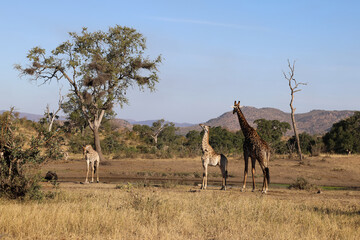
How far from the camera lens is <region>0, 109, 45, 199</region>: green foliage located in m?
11.2

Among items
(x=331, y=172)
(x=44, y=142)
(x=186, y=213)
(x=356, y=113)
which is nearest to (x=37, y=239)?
(x=186, y=213)

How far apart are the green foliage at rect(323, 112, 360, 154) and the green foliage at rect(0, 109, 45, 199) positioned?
115 feet

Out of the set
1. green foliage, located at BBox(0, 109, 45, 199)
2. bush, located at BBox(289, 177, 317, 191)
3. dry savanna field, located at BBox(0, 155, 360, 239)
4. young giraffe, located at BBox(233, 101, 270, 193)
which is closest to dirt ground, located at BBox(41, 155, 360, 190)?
bush, located at BBox(289, 177, 317, 191)

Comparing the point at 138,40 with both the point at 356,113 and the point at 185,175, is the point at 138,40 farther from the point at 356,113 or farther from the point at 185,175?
the point at 356,113

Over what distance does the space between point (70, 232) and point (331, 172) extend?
2195cm

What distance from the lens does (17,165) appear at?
448 inches

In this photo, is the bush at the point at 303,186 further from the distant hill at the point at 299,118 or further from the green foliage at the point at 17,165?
the distant hill at the point at 299,118

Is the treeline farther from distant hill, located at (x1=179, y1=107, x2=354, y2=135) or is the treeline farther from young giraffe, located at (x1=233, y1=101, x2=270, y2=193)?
distant hill, located at (x1=179, y1=107, x2=354, y2=135)

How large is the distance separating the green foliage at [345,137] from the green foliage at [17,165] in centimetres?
3510

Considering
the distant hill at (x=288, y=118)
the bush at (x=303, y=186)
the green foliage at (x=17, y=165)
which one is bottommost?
the bush at (x=303, y=186)

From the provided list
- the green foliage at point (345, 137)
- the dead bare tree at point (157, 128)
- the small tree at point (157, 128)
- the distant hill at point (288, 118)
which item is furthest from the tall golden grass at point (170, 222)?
the distant hill at point (288, 118)

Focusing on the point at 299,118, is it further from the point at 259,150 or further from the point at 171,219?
the point at 171,219

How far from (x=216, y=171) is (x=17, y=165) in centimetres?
1781

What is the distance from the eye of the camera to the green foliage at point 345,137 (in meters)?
40.4
